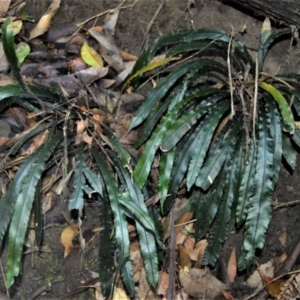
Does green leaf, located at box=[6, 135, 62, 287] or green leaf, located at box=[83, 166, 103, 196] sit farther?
green leaf, located at box=[83, 166, 103, 196]

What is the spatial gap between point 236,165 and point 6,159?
1.15 metres

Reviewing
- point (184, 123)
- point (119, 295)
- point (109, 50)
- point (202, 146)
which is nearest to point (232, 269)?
point (119, 295)

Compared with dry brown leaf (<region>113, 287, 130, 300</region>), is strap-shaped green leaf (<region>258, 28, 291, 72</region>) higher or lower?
higher

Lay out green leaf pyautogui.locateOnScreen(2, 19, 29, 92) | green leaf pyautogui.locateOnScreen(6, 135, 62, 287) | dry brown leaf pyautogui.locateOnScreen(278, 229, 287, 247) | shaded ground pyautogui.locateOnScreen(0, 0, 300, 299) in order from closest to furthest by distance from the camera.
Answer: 1. green leaf pyautogui.locateOnScreen(2, 19, 29, 92)
2. green leaf pyautogui.locateOnScreen(6, 135, 62, 287)
3. shaded ground pyautogui.locateOnScreen(0, 0, 300, 299)
4. dry brown leaf pyautogui.locateOnScreen(278, 229, 287, 247)

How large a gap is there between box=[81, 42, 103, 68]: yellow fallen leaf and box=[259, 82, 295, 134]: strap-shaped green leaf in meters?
0.96

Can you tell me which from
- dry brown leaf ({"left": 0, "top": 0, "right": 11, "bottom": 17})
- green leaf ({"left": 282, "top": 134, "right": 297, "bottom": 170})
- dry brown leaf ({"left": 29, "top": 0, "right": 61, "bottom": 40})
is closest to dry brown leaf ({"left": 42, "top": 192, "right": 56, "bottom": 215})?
dry brown leaf ({"left": 29, "top": 0, "right": 61, "bottom": 40})

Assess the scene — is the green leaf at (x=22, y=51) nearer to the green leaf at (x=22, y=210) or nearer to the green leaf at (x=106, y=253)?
the green leaf at (x=22, y=210)

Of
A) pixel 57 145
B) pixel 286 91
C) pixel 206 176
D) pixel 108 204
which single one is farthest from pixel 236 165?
pixel 57 145

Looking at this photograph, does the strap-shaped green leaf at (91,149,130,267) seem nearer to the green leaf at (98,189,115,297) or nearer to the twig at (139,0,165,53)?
the green leaf at (98,189,115,297)

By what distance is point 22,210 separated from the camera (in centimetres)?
253

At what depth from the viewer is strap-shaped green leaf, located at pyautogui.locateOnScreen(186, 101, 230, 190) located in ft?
8.73

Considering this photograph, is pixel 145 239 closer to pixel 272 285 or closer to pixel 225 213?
pixel 225 213

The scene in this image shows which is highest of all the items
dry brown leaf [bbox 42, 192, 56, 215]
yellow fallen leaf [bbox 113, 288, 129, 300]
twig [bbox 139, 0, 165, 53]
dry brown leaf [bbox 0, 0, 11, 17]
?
twig [bbox 139, 0, 165, 53]

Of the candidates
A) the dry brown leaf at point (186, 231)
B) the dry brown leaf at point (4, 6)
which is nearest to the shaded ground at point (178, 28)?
the dry brown leaf at point (4, 6)
